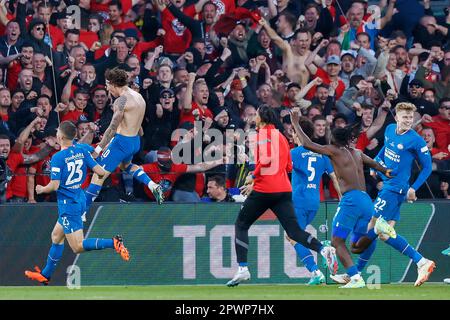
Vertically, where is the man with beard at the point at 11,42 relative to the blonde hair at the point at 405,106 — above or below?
above

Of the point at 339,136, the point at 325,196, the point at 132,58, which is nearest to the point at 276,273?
the point at 325,196

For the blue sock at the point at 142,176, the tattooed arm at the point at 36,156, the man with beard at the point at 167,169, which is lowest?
the man with beard at the point at 167,169

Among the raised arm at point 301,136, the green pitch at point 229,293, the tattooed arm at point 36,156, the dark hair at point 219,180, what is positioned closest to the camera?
the green pitch at point 229,293

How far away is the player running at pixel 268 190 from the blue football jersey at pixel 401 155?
179 centimetres

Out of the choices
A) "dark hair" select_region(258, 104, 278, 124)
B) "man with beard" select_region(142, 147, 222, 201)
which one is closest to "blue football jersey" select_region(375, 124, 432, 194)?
"dark hair" select_region(258, 104, 278, 124)

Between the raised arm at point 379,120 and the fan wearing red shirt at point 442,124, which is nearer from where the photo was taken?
the fan wearing red shirt at point 442,124

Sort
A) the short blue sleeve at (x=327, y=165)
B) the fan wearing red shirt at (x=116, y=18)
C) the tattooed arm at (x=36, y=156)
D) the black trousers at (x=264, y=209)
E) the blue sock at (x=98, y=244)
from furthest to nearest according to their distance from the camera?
the fan wearing red shirt at (x=116, y=18)
the tattooed arm at (x=36, y=156)
the short blue sleeve at (x=327, y=165)
the blue sock at (x=98, y=244)
the black trousers at (x=264, y=209)

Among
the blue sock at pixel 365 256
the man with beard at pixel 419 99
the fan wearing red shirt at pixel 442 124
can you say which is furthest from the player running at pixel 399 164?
the man with beard at pixel 419 99

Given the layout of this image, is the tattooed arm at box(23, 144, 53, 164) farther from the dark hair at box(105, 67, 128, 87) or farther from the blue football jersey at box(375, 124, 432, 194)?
the blue football jersey at box(375, 124, 432, 194)

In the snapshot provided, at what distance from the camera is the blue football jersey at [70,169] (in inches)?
569

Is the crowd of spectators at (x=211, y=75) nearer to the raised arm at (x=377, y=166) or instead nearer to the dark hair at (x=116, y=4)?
the dark hair at (x=116, y=4)

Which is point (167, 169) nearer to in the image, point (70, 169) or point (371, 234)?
point (70, 169)

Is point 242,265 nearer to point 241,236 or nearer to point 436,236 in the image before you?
point 241,236

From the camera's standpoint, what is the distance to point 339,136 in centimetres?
1414
